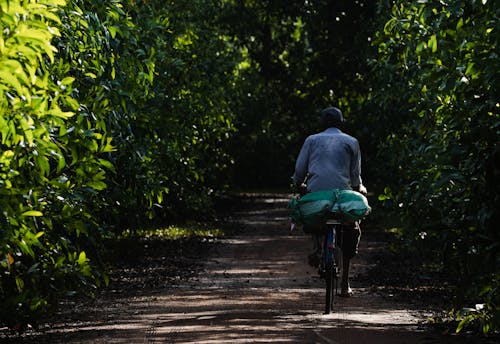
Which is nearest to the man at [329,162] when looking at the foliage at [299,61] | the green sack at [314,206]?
the green sack at [314,206]

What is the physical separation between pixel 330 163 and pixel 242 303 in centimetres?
188

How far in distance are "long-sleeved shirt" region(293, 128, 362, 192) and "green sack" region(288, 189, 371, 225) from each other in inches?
16.1

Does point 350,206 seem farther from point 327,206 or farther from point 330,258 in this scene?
point 330,258

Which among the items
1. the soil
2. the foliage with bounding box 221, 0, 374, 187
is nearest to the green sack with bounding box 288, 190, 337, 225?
the soil

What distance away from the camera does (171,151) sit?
18.8 m

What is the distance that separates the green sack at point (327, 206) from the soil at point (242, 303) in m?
0.99

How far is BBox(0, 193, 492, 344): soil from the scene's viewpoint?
10.0m

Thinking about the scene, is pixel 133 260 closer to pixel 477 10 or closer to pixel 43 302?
pixel 43 302

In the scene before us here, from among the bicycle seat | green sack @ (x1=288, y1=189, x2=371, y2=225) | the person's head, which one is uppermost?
the person's head

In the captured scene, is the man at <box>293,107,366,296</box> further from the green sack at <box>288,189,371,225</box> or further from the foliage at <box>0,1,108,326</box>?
the foliage at <box>0,1,108,326</box>

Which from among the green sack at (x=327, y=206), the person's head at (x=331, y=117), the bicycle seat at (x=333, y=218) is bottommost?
the bicycle seat at (x=333, y=218)

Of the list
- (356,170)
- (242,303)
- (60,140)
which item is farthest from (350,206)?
(60,140)

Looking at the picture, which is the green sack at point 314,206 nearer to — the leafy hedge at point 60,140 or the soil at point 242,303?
the soil at point 242,303

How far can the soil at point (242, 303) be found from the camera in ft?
32.9
